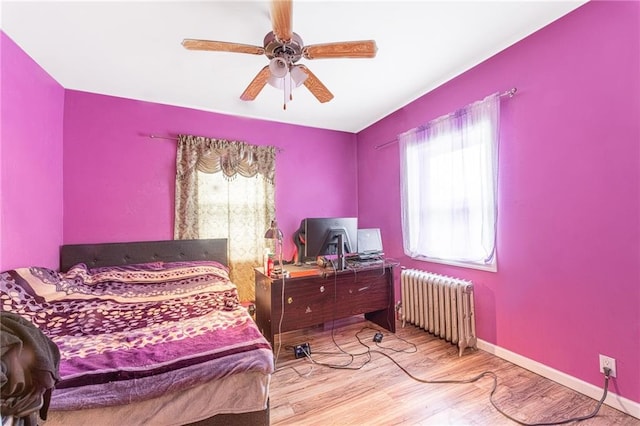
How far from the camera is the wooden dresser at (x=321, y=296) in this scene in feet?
7.25

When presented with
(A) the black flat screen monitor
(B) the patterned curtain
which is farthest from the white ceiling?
(A) the black flat screen monitor

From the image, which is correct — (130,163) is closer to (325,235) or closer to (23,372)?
(325,235)

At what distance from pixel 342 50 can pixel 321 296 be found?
6.36ft

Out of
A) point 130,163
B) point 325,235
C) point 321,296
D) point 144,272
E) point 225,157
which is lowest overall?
point 321,296

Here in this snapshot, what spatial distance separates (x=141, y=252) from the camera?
9.12ft

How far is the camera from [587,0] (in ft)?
5.38

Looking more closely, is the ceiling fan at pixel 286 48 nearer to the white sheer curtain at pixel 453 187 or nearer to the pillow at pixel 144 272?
the white sheer curtain at pixel 453 187

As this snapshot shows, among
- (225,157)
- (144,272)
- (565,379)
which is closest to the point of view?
(565,379)

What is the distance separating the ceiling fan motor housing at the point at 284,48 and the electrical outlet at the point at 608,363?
2714 millimetres

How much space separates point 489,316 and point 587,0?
2.33 metres

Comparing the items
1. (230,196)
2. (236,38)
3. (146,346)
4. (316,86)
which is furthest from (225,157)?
(146,346)

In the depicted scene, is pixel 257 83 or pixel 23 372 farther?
pixel 257 83

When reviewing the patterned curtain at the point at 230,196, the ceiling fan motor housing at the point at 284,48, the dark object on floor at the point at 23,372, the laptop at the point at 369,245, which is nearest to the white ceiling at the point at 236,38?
the ceiling fan motor housing at the point at 284,48

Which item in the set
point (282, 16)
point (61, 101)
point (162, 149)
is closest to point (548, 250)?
point (282, 16)
